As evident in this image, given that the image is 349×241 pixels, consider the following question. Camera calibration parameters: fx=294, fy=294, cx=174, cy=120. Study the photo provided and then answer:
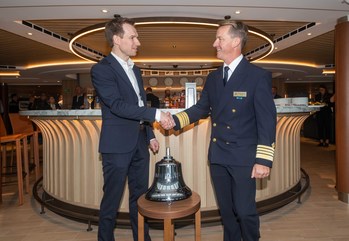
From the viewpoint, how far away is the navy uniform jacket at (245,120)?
1.75 m

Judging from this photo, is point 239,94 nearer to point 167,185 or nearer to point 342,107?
point 167,185

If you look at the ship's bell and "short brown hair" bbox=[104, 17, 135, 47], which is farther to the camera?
"short brown hair" bbox=[104, 17, 135, 47]

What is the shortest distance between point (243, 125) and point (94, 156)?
1.82m

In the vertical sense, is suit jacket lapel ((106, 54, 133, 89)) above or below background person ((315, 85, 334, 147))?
above

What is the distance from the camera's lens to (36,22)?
19.1ft

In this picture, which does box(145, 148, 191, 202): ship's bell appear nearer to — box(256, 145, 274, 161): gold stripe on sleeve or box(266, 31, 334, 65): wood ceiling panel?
box(256, 145, 274, 161): gold stripe on sleeve

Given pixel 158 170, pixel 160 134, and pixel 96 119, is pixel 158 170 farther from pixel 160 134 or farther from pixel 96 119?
pixel 96 119

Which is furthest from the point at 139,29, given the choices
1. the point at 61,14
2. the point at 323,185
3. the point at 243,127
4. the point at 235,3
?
the point at 243,127

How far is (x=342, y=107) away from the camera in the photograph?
13.0 ft

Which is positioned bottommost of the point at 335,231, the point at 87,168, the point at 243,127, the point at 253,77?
the point at 335,231

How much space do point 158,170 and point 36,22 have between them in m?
5.18

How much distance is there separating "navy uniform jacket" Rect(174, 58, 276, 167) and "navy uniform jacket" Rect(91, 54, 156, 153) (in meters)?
0.47

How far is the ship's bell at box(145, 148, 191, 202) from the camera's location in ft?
6.17

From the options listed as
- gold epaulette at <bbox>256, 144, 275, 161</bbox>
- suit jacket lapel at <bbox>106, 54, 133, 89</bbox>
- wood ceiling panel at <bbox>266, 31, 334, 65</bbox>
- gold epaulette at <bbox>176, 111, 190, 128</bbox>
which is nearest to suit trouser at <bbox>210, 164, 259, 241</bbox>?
gold epaulette at <bbox>256, 144, 275, 161</bbox>
